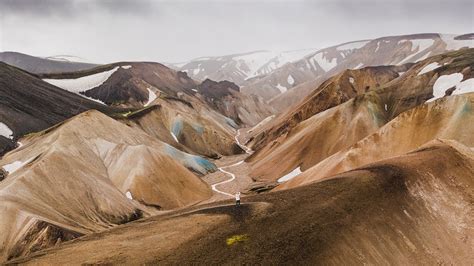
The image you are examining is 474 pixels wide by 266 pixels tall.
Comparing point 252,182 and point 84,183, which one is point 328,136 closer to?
point 252,182

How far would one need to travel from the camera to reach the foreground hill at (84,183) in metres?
36.1

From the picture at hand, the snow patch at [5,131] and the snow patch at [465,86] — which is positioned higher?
the snow patch at [465,86]

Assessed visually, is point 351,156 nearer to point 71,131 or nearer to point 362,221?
point 362,221

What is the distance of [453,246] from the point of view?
28.5 m

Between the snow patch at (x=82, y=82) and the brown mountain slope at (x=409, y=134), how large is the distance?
356 ft

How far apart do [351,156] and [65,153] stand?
32.7 metres

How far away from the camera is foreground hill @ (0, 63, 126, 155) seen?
3258 inches

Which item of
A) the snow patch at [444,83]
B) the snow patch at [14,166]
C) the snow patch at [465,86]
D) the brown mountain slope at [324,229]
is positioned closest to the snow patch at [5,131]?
the snow patch at [14,166]

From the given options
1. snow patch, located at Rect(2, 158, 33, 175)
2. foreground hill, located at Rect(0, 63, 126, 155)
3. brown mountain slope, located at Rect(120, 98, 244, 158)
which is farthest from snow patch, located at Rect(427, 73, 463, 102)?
foreground hill, located at Rect(0, 63, 126, 155)

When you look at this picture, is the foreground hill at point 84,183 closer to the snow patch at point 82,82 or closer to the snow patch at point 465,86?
the snow patch at point 465,86

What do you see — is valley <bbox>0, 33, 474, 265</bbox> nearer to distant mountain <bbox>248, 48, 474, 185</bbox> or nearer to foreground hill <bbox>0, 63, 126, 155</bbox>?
distant mountain <bbox>248, 48, 474, 185</bbox>

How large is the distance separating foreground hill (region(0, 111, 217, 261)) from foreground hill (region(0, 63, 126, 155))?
7.54 m

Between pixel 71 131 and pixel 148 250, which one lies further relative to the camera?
pixel 71 131

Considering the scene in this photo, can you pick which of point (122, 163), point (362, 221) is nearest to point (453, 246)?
point (362, 221)
